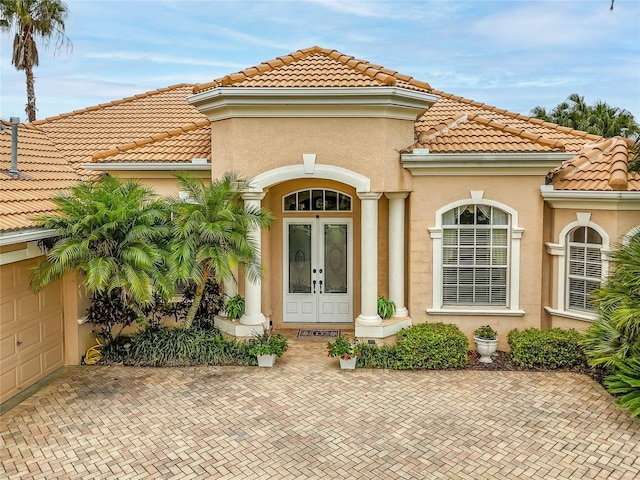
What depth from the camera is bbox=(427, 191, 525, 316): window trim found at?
12.0 meters

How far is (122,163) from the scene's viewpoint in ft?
41.8

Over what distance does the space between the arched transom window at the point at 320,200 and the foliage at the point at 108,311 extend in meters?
4.94

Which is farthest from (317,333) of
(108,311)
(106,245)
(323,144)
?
(106,245)

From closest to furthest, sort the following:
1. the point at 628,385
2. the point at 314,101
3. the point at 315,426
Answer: the point at 315,426, the point at 628,385, the point at 314,101

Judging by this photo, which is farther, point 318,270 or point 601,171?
point 318,270

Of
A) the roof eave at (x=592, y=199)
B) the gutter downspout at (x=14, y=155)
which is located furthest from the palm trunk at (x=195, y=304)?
the roof eave at (x=592, y=199)

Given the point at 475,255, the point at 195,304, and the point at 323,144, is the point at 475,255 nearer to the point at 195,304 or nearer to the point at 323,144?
the point at 323,144

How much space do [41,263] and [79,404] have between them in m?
3.04

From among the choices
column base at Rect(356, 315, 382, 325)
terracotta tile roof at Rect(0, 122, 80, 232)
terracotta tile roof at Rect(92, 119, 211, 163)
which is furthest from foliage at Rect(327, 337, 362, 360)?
terracotta tile roof at Rect(0, 122, 80, 232)

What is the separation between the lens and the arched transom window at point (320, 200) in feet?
45.7

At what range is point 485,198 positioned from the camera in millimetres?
12008

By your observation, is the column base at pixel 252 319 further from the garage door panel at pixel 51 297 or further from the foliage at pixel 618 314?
the foliage at pixel 618 314

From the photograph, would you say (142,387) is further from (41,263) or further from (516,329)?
A: (516,329)

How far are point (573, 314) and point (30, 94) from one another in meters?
28.9
